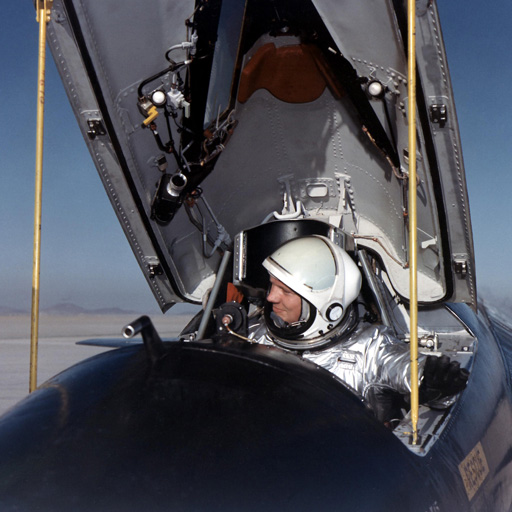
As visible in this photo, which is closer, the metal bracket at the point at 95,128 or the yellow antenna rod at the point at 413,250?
the yellow antenna rod at the point at 413,250

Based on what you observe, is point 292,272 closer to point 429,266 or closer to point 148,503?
point 429,266

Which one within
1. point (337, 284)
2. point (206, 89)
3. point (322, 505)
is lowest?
point (337, 284)

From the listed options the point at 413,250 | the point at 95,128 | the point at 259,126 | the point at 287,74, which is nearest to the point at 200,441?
the point at 413,250

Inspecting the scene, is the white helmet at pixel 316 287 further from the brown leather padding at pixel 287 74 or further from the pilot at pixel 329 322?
the brown leather padding at pixel 287 74

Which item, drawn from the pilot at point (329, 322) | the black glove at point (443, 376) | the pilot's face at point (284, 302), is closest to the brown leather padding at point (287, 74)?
the pilot at point (329, 322)

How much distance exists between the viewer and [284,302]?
10.00 ft

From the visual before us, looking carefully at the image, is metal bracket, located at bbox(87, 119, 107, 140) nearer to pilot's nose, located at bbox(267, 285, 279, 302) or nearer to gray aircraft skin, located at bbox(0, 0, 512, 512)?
gray aircraft skin, located at bbox(0, 0, 512, 512)

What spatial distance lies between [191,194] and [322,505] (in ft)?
9.61

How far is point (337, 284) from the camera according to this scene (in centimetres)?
298

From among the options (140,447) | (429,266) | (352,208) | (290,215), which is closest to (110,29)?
(290,215)

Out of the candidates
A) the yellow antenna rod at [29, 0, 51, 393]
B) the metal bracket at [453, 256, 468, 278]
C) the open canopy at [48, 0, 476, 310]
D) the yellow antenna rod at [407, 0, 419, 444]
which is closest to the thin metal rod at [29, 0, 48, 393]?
the yellow antenna rod at [29, 0, 51, 393]

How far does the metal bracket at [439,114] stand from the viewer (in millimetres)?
3236

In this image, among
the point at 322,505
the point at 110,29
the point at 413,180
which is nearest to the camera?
the point at 322,505

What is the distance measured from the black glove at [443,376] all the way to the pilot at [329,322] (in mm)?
481
